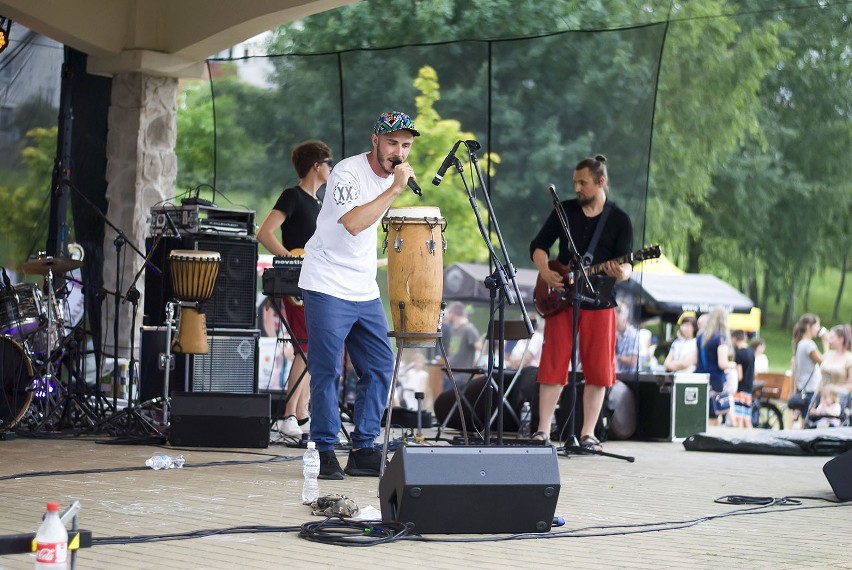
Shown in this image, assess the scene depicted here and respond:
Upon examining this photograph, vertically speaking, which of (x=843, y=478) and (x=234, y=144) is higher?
(x=234, y=144)

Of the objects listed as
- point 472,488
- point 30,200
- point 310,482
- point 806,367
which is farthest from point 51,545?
point 806,367

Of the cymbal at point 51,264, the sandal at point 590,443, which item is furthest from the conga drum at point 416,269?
the cymbal at point 51,264

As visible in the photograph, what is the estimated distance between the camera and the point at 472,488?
438 cm

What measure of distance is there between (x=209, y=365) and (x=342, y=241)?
3351 mm

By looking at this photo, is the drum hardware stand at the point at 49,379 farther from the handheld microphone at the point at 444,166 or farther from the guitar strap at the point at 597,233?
the handheld microphone at the point at 444,166

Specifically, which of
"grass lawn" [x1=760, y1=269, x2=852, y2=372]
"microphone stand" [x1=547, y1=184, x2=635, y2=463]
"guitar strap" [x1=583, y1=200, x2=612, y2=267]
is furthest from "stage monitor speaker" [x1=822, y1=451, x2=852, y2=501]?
"grass lawn" [x1=760, y1=269, x2=852, y2=372]

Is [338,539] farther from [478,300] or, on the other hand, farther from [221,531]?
[478,300]

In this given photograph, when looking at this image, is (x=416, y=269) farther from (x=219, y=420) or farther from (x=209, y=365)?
(x=209, y=365)

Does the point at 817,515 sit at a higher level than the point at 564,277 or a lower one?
lower

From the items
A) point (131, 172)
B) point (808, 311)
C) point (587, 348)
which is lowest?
point (587, 348)

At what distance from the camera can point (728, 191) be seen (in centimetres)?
2811

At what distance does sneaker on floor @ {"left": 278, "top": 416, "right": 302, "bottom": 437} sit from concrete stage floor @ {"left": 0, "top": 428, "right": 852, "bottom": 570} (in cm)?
40

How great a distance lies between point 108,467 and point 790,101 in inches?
985

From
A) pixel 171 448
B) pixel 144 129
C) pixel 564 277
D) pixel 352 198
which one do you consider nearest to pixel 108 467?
pixel 171 448
